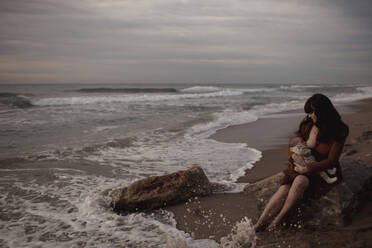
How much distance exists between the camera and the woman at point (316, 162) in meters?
3.58

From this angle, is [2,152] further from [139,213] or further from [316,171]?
[316,171]

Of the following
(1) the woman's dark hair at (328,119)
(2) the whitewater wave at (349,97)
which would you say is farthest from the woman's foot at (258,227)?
(2) the whitewater wave at (349,97)

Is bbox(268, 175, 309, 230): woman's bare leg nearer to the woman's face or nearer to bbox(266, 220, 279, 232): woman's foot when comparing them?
bbox(266, 220, 279, 232): woman's foot

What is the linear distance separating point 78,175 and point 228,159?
3346 millimetres

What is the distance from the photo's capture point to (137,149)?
8883mm

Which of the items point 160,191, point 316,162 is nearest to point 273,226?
point 316,162

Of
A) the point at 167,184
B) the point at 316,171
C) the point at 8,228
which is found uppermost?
the point at 316,171

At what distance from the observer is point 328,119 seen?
359 cm

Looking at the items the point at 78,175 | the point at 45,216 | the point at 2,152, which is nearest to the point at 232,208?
the point at 45,216

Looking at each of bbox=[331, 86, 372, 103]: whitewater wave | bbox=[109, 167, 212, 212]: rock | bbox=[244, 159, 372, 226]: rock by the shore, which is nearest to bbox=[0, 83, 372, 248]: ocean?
bbox=[109, 167, 212, 212]: rock

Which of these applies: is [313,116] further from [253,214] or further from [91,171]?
[91,171]

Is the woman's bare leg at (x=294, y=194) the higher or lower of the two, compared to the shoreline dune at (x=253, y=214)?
higher

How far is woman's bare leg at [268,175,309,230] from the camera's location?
3611 millimetres

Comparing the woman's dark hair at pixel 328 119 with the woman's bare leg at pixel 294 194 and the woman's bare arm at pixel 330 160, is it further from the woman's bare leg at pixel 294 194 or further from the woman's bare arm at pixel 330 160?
the woman's bare leg at pixel 294 194
